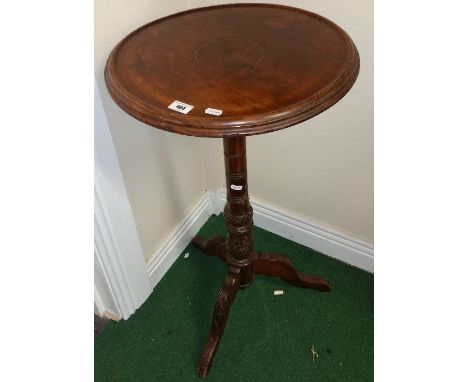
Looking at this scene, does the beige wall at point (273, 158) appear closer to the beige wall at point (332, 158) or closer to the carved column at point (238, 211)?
the beige wall at point (332, 158)

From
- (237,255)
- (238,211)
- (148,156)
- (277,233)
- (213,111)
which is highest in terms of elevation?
(213,111)

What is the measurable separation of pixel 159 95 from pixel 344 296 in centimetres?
104

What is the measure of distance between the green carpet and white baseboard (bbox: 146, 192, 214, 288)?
0.04 metres

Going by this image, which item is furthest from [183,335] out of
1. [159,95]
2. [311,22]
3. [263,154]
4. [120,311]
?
[311,22]

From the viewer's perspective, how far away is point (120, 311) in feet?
4.97

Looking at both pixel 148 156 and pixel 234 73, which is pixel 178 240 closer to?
pixel 148 156

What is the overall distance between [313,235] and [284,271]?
0.77 feet

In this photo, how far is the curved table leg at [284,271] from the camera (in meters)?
1.54

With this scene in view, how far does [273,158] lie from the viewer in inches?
64.1

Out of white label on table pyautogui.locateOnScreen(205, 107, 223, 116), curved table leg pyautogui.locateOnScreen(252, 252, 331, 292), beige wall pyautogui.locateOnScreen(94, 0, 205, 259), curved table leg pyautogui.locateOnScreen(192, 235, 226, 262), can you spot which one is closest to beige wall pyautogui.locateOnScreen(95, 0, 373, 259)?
beige wall pyautogui.locateOnScreen(94, 0, 205, 259)

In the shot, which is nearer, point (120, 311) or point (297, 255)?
point (120, 311)

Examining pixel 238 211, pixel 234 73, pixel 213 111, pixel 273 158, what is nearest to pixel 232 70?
pixel 234 73

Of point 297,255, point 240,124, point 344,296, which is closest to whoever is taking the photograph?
point 240,124

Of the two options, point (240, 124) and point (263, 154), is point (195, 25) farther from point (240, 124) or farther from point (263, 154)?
point (263, 154)
